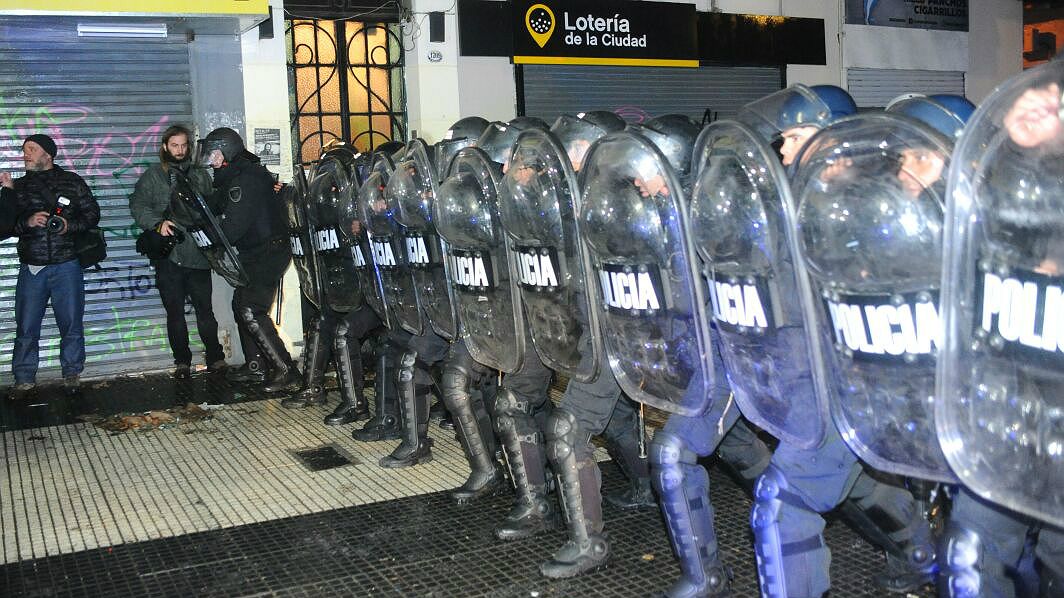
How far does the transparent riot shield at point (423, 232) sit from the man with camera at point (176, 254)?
361 cm

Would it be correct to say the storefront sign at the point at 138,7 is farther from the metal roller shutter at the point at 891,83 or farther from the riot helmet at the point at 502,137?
the metal roller shutter at the point at 891,83

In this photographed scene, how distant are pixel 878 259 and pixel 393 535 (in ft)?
8.75

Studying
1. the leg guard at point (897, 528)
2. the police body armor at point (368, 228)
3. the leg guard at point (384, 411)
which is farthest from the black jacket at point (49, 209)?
the leg guard at point (897, 528)

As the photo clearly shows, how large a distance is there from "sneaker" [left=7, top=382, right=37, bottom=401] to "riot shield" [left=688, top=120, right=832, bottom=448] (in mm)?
6440

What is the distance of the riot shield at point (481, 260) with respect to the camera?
4.33 m

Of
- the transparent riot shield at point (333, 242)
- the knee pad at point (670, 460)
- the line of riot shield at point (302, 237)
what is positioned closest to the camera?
the knee pad at point (670, 460)

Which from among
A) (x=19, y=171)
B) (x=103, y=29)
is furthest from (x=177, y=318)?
(x=103, y=29)

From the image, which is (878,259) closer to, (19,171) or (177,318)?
(177,318)

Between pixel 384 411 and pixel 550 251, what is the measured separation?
267 centimetres

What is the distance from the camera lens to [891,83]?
42.8 ft

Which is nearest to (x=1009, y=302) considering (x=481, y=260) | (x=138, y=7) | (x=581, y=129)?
(x=481, y=260)

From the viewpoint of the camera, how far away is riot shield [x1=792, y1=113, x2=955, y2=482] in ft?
8.64

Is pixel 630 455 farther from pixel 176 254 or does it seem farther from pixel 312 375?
pixel 176 254

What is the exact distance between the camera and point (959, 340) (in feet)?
7.95
